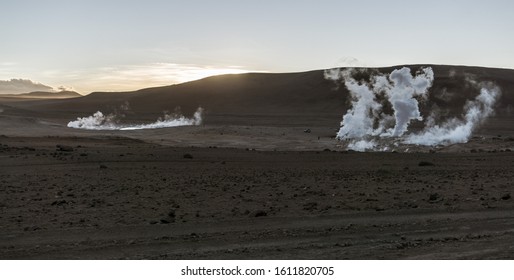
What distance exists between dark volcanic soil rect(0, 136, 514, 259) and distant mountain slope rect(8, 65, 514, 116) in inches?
2696

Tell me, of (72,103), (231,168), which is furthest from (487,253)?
(72,103)

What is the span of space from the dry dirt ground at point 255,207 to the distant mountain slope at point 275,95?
68022mm

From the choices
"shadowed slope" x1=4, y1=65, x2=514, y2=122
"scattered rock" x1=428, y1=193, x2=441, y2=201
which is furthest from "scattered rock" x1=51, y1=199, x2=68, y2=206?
"shadowed slope" x1=4, y1=65, x2=514, y2=122

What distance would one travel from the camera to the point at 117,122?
82.1 metres

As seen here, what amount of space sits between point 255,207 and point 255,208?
14 centimetres

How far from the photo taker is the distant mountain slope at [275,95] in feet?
310

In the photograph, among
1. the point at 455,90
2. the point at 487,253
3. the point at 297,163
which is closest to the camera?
the point at 487,253

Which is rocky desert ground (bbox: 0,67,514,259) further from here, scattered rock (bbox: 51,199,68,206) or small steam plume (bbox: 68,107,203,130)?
small steam plume (bbox: 68,107,203,130)

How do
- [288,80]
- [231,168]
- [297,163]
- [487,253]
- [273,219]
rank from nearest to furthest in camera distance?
[487,253]
[273,219]
[231,168]
[297,163]
[288,80]

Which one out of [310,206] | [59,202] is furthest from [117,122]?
[310,206]

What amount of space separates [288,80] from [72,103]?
49.9 m

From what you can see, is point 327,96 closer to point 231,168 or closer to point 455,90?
point 455,90

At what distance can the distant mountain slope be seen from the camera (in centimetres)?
9434

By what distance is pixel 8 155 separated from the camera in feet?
78.8
